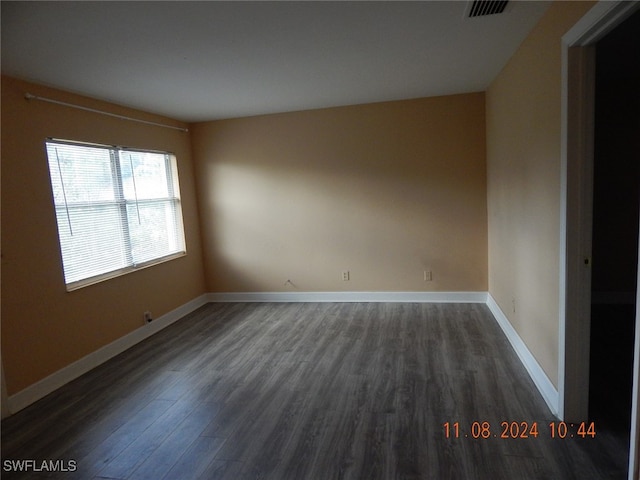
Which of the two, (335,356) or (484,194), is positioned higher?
(484,194)

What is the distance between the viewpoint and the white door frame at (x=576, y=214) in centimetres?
191

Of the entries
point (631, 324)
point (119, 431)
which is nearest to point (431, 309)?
point (631, 324)

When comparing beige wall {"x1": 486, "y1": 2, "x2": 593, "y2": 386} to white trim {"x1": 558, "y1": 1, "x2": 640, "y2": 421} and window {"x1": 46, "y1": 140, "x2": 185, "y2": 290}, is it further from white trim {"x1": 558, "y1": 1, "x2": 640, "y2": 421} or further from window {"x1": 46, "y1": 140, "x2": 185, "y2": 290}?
window {"x1": 46, "y1": 140, "x2": 185, "y2": 290}

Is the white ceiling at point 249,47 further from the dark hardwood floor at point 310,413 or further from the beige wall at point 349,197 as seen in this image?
the dark hardwood floor at point 310,413

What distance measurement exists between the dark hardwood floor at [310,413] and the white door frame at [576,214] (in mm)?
325

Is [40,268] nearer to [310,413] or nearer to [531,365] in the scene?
[310,413]

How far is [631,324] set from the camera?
3520 mm

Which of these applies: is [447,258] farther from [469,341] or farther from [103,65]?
[103,65]

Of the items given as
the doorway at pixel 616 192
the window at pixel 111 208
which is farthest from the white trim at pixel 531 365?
the window at pixel 111 208

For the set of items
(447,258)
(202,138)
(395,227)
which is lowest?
(447,258)

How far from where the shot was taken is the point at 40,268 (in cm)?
293

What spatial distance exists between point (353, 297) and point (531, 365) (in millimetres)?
2393

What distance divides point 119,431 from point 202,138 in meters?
3.63

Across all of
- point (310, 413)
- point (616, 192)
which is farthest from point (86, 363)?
point (616, 192)
